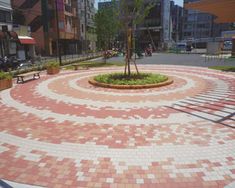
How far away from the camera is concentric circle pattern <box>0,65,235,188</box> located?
Answer: 4621mm

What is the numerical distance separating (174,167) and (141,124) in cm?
248

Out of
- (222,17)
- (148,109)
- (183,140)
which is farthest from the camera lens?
(222,17)

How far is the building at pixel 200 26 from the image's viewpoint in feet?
308

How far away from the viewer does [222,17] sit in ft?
71.7

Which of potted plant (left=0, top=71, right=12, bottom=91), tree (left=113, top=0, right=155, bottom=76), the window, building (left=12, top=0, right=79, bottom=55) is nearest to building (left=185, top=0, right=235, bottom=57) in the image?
tree (left=113, top=0, right=155, bottom=76)

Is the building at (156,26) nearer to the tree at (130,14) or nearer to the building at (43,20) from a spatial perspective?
the building at (43,20)

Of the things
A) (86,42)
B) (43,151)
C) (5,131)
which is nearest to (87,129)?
(43,151)

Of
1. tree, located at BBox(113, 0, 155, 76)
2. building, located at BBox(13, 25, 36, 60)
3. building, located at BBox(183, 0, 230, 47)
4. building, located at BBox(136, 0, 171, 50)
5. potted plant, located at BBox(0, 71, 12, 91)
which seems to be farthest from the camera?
building, located at BBox(183, 0, 230, 47)

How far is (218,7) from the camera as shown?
773 inches

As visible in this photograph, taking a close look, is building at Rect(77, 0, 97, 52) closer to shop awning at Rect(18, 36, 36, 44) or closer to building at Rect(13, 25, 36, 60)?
building at Rect(13, 25, 36, 60)

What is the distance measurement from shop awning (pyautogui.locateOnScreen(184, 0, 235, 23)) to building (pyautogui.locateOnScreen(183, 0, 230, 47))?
74347 mm

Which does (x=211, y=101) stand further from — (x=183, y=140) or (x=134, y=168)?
(x=134, y=168)

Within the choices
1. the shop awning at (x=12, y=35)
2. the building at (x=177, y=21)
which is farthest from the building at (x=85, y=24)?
the building at (x=177, y=21)

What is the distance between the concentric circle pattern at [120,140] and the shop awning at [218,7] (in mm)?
10976
